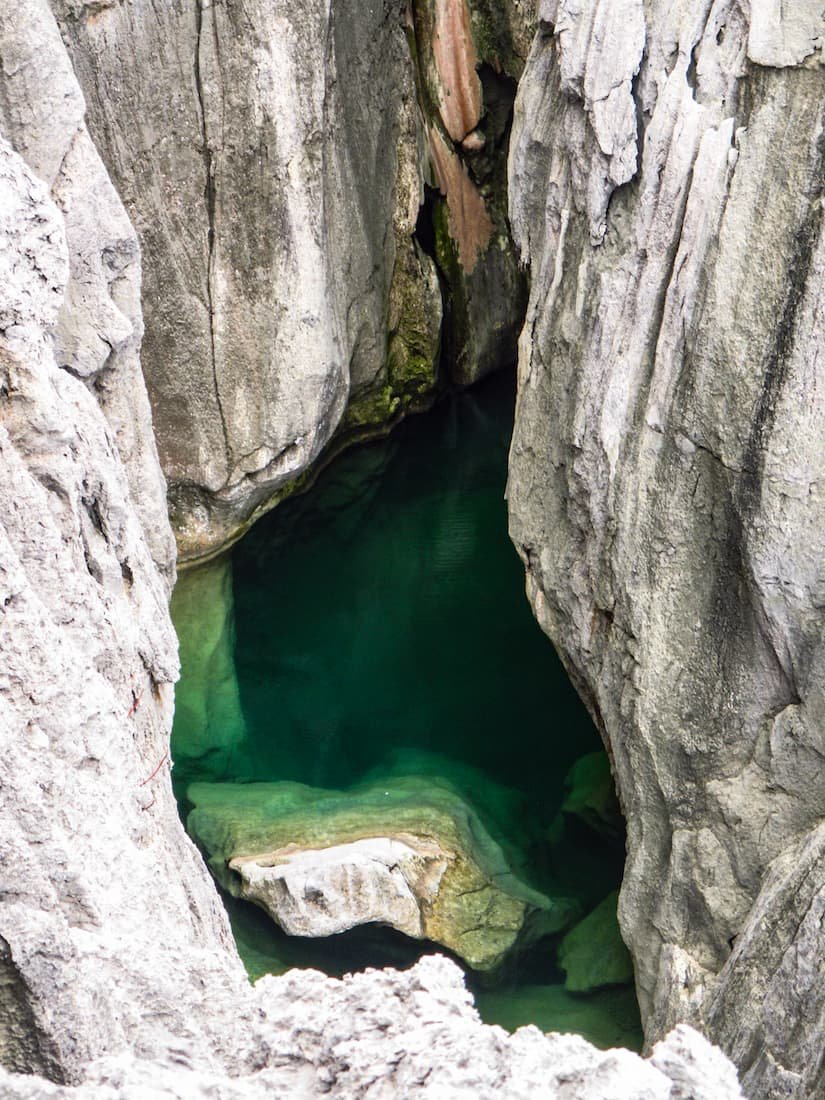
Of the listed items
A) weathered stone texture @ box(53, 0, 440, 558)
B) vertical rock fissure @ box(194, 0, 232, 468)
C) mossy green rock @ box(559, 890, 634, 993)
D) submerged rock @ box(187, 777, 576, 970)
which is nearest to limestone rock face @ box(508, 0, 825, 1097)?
mossy green rock @ box(559, 890, 634, 993)

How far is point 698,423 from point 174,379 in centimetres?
257

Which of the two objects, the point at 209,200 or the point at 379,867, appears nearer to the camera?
the point at 379,867

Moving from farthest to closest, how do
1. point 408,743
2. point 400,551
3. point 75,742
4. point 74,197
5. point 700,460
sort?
point 400,551
point 408,743
point 700,460
point 74,197
point 75,742

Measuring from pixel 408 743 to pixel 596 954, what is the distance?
4.61 feet

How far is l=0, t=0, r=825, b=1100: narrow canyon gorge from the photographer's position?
1.89 metres

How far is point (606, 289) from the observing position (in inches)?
149

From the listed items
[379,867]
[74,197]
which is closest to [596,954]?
[379,867]

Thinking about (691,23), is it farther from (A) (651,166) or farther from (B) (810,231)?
(B) (810,231)

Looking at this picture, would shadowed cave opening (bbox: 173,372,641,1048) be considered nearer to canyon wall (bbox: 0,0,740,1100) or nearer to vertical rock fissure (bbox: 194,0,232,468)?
vertical rock fissure (bbox: 194,0,232,468)

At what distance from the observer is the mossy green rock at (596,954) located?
430cm

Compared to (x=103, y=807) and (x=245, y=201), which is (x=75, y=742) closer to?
(x=103, y=807)

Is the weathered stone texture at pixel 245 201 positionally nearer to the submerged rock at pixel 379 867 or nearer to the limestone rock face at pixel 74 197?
the limestone rock face at pixel 74 197

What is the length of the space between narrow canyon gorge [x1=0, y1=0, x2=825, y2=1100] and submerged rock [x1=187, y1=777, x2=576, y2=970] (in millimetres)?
18

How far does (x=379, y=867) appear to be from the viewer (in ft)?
14.5
